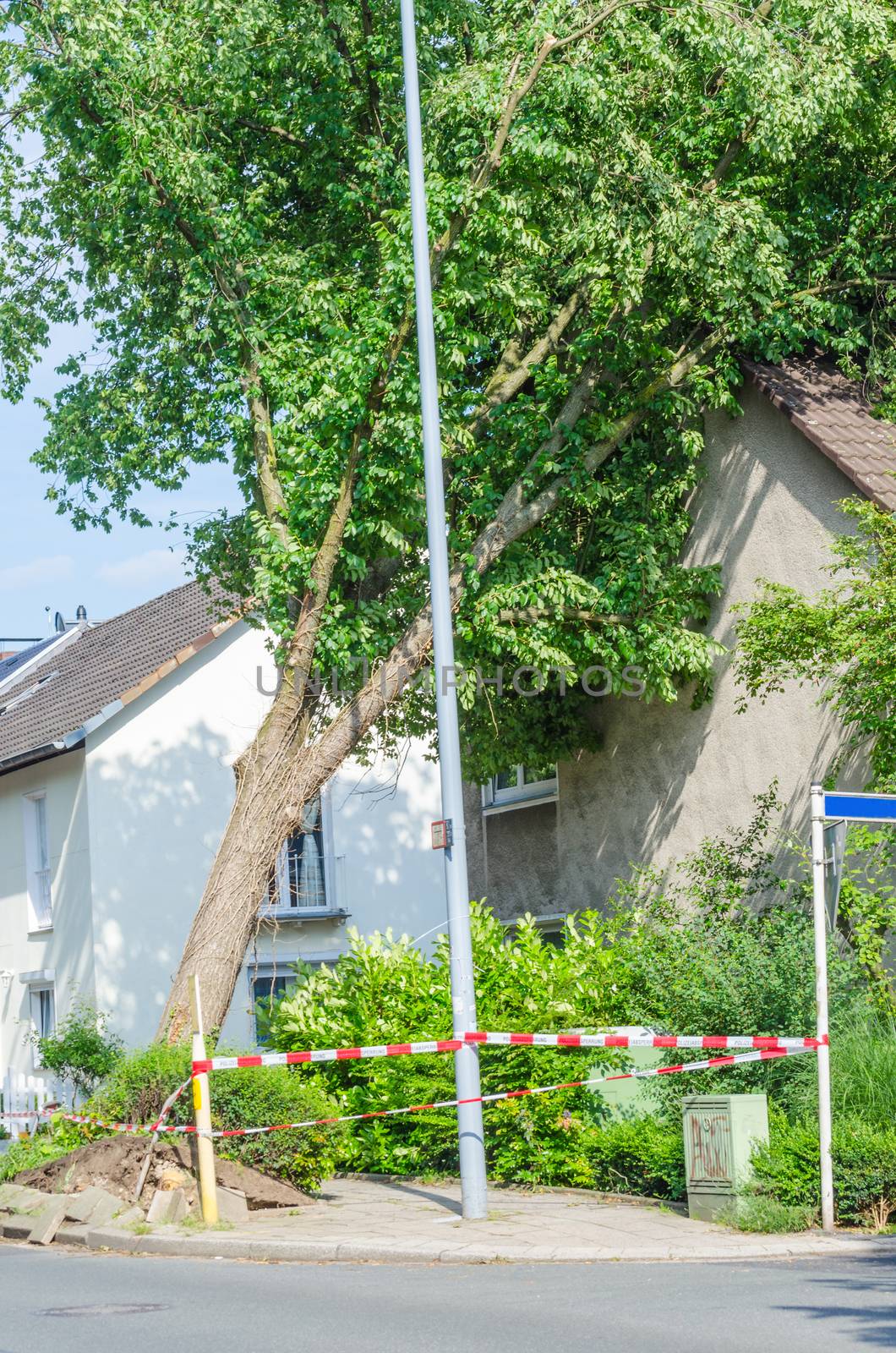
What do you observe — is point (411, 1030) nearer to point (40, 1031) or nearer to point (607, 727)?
point (607, 727)

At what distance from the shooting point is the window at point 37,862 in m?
26.3

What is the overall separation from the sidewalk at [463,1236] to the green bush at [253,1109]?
376 millimetres

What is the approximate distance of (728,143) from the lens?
50.7ft

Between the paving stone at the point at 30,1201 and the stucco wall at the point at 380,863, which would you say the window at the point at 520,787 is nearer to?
the stucco wall at the point at 380,863

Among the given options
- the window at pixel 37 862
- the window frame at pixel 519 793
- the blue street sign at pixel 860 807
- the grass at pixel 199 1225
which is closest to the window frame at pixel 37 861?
the window at pixel 37 862

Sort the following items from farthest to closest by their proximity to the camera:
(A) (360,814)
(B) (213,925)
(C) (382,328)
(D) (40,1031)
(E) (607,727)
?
(A) (360,814), (D) (40,1031), (E) (607,727), (B) (213,925), (C) (382,328)

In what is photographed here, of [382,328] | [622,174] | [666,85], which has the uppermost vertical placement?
[666,85]

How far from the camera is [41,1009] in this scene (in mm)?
26422

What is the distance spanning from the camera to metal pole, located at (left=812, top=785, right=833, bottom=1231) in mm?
9828

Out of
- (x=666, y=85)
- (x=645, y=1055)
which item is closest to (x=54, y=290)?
(x=666, y=85)

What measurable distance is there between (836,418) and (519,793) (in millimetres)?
7147

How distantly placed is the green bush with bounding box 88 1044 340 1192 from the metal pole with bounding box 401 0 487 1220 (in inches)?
51.5

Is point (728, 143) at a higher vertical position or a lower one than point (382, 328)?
higher

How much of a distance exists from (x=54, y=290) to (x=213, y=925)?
761 cm
